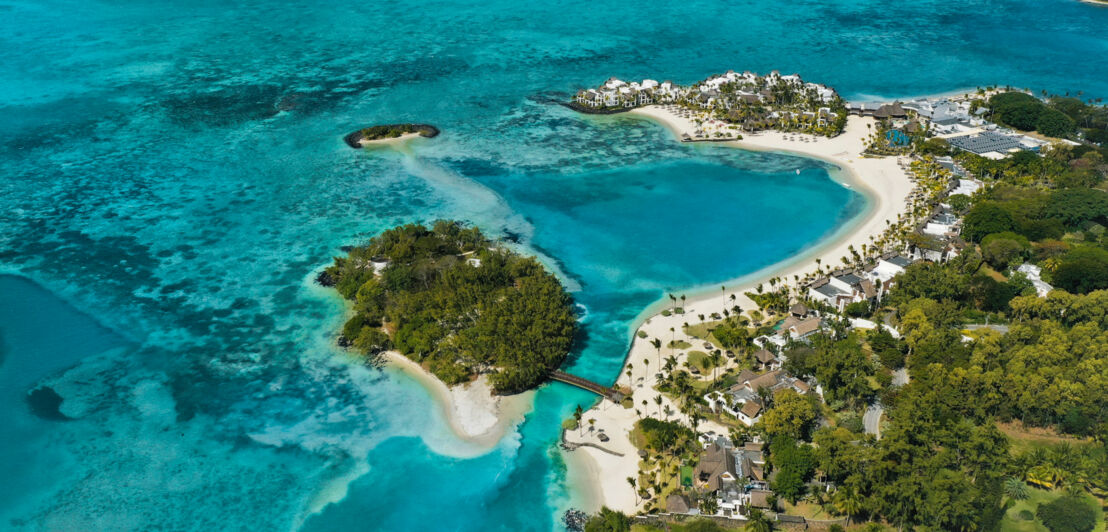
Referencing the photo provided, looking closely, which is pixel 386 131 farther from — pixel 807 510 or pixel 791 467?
pixel 807 510

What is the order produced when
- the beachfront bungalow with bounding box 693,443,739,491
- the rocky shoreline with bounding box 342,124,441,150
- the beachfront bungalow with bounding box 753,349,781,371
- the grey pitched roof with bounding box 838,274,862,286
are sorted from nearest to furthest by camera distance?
the beachfront bungalow with bounding box 693,443,739,491 < the beachfront bungalow with bounding box 753,349,781,371 < the grey pitched roof with bounding box 838,274,862,286 < the rocky shoreline with bounding box 342,124,441,150

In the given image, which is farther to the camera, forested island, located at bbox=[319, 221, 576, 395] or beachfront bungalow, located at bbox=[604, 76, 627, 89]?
beachfront bungalow, located at bbox=[604, 76, 627, 89]

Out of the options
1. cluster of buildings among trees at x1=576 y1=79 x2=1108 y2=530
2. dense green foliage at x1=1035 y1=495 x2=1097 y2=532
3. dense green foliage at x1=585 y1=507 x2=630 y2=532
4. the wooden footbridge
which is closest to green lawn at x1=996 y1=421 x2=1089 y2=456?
cluster of buildings among trees at x1=576 y1=79 x2=1108 y2=530

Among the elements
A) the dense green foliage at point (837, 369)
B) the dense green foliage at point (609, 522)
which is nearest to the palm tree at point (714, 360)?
the dense green foliage at point (837, 369)

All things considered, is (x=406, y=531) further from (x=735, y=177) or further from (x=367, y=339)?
(x=735, y=177)

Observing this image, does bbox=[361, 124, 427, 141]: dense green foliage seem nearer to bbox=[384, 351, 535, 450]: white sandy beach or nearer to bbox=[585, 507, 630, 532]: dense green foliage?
bbox=[384, 351, 535, 450]: white sandy beach

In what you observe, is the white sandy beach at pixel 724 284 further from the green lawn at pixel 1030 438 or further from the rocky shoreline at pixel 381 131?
the rocky shoreline at pixel 381 131
